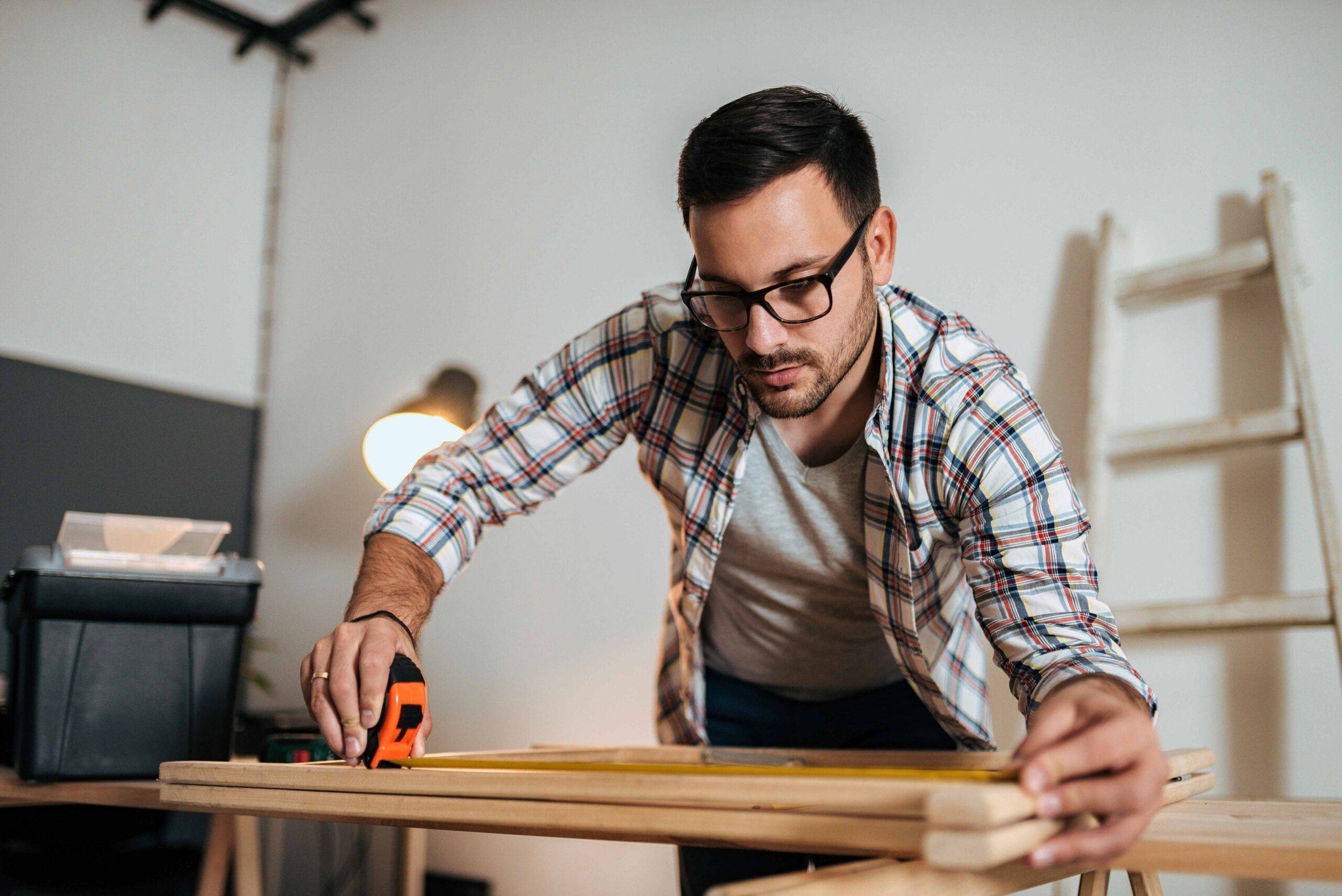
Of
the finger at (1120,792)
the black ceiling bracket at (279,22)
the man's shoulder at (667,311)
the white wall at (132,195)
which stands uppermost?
the black ceiling bracket at (279,22)

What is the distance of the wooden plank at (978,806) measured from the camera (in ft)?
1.52

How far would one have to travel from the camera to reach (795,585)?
125cm

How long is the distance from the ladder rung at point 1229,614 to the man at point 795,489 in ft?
1.06

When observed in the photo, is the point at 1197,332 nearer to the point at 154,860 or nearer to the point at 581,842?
the point at 581,842

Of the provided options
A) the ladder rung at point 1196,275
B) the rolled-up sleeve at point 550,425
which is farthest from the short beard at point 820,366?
the ladder rung at point 1196,275

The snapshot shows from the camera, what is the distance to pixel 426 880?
7.84ft

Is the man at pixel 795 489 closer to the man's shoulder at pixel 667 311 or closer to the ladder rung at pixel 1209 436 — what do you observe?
the man's shoulder at pixel 667 311

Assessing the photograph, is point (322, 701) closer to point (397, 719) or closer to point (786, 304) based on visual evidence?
point (397, 719)

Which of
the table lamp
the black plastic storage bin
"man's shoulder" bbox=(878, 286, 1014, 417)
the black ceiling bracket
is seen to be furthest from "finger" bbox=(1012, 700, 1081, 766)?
the black ceiling bracket

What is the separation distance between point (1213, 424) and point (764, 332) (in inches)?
32.5

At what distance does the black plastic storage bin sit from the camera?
126 cm

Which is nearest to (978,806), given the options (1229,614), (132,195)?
(1229,614)

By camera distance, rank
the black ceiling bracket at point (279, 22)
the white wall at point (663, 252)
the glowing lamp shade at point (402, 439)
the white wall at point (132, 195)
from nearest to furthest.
Result: the white wall at point (663, 252)
the glowing lamp shade at point (402, 439)
the white wall at point (132, 195)
the black ceiling bracket at point (279, 22)

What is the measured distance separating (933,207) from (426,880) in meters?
1.93
